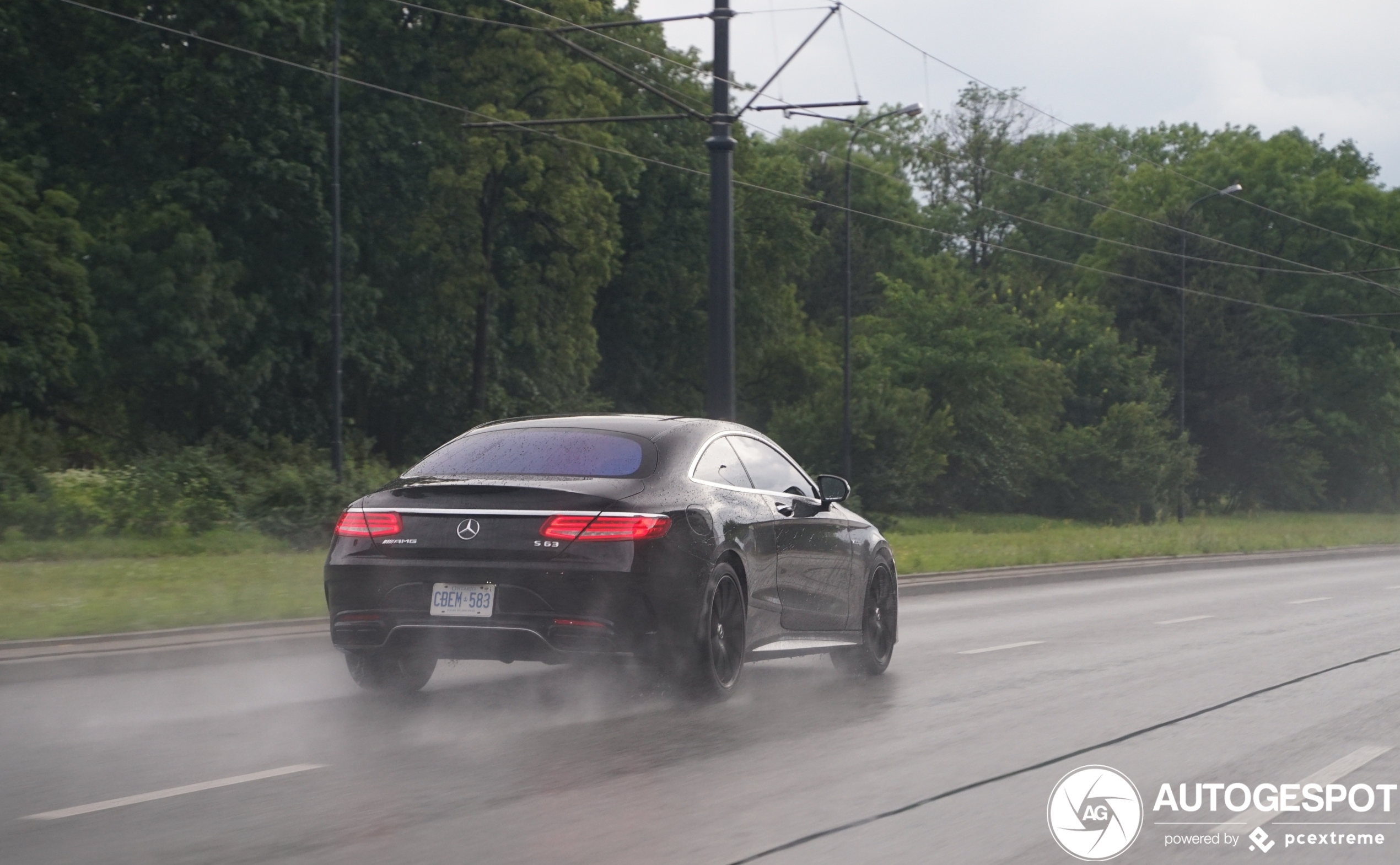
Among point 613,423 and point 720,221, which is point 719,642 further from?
point 720,221

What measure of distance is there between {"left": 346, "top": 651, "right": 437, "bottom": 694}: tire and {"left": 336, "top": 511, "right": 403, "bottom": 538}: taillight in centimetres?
84

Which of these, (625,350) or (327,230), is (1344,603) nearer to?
(327,230)

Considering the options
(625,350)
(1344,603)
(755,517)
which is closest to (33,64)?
(625,350)

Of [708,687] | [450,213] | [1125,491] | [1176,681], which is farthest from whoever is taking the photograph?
[1125,491]

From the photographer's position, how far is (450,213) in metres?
44.6

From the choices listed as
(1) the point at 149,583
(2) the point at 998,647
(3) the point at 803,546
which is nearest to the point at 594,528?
(3) the point at 803,546

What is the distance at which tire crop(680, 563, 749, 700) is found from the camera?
902 cm

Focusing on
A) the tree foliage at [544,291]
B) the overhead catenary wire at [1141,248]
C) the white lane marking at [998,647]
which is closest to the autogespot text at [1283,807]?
the white lane marking at [998,647]

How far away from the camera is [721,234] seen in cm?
1944

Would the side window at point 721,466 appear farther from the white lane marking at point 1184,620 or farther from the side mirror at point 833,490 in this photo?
the white lane marking at point 1184,620

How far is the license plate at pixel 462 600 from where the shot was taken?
8.63m

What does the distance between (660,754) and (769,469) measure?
3.12 m

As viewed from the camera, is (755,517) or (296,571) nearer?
(755,517)

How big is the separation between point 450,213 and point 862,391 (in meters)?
12.7
